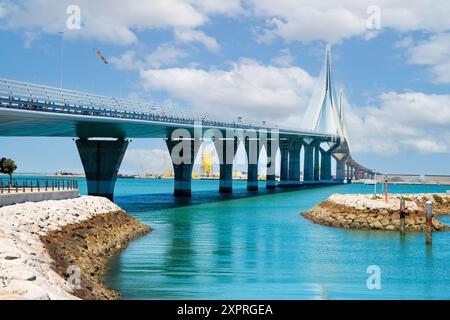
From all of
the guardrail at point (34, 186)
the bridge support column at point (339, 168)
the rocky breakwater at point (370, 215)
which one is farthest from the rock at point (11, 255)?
the bridge support column at point (339, 168)

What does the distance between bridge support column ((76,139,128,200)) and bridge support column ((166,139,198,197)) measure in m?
22.7

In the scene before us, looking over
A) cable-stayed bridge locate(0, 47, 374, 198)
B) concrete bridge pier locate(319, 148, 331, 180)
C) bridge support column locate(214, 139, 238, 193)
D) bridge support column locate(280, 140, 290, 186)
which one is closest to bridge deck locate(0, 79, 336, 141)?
cable-stayed bridge locate(0, 47, 374, 198)

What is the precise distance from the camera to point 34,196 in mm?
33156

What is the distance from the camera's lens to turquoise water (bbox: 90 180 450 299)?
74.7ft

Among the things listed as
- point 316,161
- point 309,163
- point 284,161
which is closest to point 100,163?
point 284,161

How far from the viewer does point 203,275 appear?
84.7ft

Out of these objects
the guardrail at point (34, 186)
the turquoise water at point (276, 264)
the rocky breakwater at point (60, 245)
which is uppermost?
the guardrail at point (34, 186)

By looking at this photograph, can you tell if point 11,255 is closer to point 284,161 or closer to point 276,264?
point 276,264

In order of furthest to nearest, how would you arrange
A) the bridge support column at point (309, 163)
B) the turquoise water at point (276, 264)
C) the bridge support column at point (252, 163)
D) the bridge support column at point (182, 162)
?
the bridge support column at point (309, 163) < the bridge support column at point (252, 163) < the bridge support column at point (182, 162) < the turquoise water at point (276, 264)

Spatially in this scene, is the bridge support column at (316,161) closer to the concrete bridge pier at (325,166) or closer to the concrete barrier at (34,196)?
the concrete bridge pier at (325,166)

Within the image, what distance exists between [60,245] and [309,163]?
5365 inches

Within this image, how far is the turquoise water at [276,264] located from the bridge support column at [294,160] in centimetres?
10072

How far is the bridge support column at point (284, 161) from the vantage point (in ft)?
484
